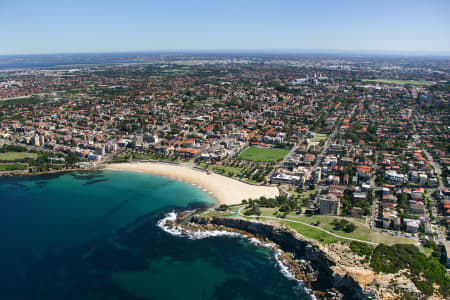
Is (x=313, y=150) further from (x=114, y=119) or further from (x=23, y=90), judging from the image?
(x=23, y=90)

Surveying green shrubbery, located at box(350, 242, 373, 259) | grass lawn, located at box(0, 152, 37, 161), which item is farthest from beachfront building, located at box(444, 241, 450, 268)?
grass lawn, located at box(0, 152, 37, 161)

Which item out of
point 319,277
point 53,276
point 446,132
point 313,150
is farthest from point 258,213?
point 446,132

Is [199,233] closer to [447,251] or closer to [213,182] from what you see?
[213,182]

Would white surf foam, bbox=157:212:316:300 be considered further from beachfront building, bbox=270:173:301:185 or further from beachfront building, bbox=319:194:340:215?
beachfront building, bbox=270:173:301:185

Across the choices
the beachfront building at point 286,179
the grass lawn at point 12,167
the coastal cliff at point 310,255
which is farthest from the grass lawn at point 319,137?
the grass lawn at point 12,167

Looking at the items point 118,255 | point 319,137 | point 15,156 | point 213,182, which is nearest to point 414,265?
point 118,255

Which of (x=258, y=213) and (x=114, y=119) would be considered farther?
(x=114, y=119)
